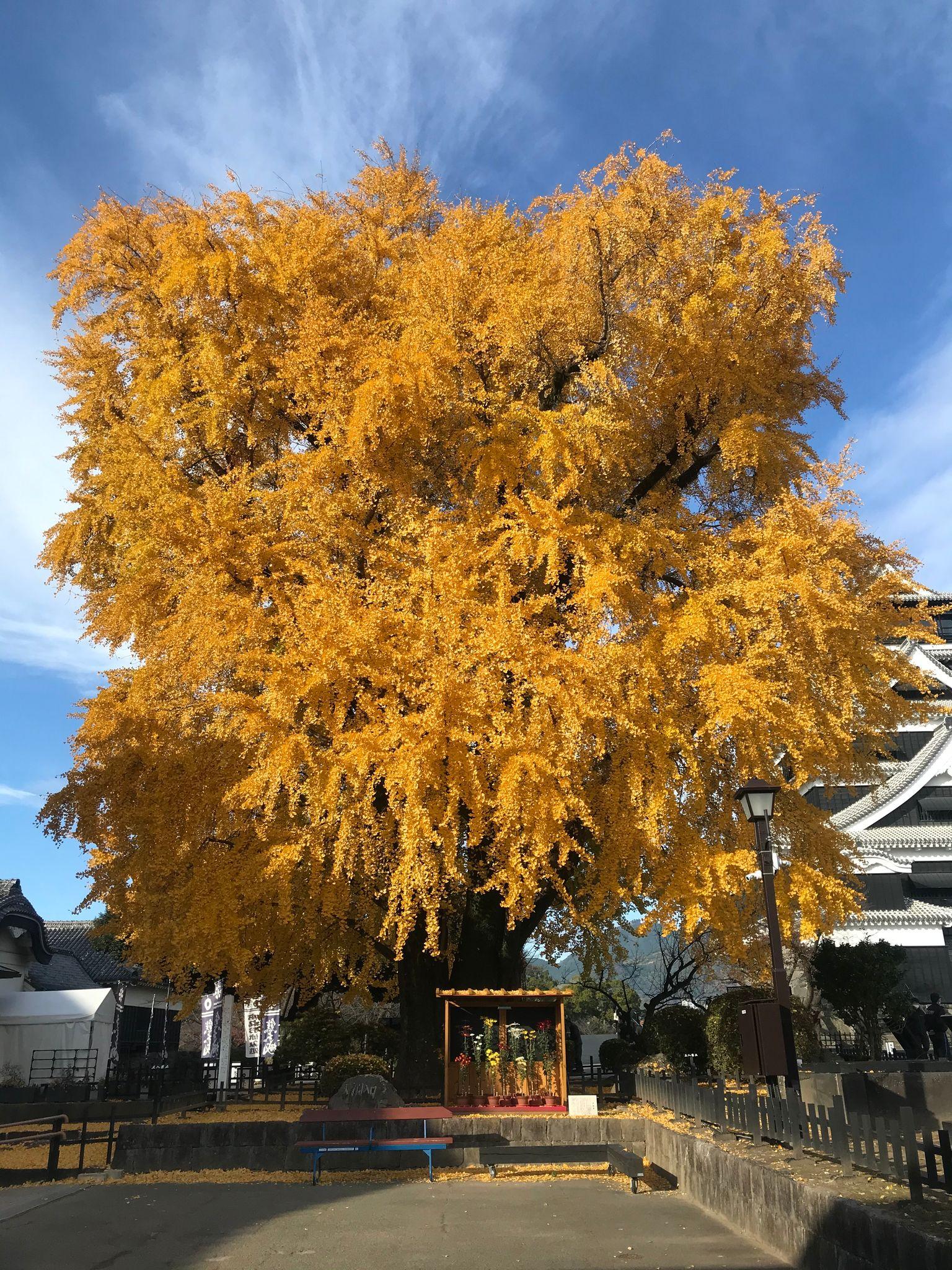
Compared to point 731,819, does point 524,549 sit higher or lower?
higher

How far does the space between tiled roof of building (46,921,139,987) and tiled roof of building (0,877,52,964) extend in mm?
2766

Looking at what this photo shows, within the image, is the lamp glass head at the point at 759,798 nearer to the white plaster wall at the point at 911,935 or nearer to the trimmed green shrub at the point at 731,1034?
the trimmed green shrub at the point at 731,1034

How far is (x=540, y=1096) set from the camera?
13016mm

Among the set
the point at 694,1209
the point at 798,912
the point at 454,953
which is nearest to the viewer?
the point at 694,1209

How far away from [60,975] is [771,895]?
86.4 ft

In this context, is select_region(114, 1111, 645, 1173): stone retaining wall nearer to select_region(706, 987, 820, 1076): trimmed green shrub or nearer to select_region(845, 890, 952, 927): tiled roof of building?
select_region(706, 987, 820, 1076): trimmed green shrub

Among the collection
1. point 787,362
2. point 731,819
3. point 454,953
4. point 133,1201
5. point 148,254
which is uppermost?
point 148,254

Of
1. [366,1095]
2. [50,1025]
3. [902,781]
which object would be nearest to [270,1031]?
[50,1025]

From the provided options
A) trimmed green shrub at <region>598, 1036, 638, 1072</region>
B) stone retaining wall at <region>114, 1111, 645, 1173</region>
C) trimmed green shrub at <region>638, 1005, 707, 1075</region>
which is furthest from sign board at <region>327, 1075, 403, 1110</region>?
trimmed green shrub at <region>598, 1036, 638, 1072</region>

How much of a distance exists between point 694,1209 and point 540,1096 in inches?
190

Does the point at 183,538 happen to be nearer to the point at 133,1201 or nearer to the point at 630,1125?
the point at 133,1201

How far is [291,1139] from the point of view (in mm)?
11516

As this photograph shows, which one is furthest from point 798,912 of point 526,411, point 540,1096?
point 526,411

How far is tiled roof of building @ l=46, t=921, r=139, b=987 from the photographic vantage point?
30.7 m
